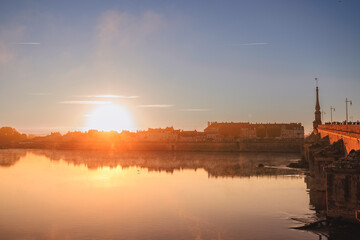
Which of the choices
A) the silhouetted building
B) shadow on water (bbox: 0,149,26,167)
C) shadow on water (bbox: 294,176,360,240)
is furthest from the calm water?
the silhouetted building

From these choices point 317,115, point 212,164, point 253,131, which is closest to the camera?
point 212,164

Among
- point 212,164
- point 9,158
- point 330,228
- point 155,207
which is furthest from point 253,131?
point 330,228

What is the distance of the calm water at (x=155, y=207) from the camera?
2644 centimetres

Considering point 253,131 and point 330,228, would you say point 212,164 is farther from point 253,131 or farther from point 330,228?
point 253,131

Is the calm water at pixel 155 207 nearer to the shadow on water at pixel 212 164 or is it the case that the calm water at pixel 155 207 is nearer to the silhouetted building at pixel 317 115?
the shadow on water at pixel 212 164

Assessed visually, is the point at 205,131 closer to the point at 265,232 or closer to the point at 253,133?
the point at 253,133

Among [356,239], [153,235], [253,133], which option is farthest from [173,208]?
[253,133]

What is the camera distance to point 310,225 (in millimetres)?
26375

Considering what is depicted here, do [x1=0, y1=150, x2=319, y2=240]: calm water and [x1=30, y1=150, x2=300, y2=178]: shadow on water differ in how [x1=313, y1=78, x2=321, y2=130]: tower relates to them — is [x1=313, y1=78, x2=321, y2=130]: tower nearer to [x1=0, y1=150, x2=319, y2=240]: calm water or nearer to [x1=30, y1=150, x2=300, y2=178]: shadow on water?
[x1=30, y1=150, x2=300, y2=178]: shadow on water

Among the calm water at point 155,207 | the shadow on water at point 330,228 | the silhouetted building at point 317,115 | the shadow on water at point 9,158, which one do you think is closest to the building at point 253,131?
the silhouetted building at point 317,115

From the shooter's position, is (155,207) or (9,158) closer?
(155,207)

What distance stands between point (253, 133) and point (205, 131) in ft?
82.8

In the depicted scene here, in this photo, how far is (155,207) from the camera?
35500mm

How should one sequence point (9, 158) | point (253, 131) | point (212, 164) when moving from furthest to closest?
point (253, 131) → point (9, 158) → point (212, 164)
